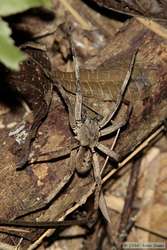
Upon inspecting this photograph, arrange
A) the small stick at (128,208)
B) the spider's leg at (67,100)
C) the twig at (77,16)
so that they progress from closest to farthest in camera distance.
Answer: the spider's leg at (67,100) < the twig at (77,16) < the small stick at (128,208)

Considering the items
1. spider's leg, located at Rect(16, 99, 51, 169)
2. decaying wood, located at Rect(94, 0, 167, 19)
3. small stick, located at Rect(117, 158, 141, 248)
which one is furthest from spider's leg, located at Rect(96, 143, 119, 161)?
decaying wood, located at Rect(94, 0, 167, 19)

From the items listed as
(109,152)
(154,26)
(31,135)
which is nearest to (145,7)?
(154,26)

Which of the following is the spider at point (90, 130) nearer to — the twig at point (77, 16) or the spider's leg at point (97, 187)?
the spider's leg at point (97, 187)

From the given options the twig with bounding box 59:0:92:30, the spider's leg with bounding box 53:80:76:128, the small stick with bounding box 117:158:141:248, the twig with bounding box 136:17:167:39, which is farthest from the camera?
the small stick with bounding box 117:158:141:248

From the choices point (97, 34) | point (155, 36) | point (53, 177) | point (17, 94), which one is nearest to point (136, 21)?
point (155, 36)

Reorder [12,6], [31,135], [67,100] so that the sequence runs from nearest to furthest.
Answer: [12,6] → [31,135] → [67,100]

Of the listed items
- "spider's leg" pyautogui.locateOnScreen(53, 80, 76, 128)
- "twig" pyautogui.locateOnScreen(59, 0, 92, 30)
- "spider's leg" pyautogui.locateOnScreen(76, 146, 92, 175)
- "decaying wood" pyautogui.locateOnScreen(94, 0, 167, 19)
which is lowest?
"spider's leg" pyautogui.locateOnScreen(76, 146, 92, 175)

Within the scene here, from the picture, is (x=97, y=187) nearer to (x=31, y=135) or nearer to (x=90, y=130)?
(x=90, y=130)

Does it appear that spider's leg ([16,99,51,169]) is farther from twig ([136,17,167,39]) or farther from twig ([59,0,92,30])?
twig ([59,0,92,30])

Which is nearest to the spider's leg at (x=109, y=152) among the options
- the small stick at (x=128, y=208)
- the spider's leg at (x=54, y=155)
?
the spider's leg at (x=54, y=155)

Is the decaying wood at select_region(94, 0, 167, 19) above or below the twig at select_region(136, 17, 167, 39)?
above
